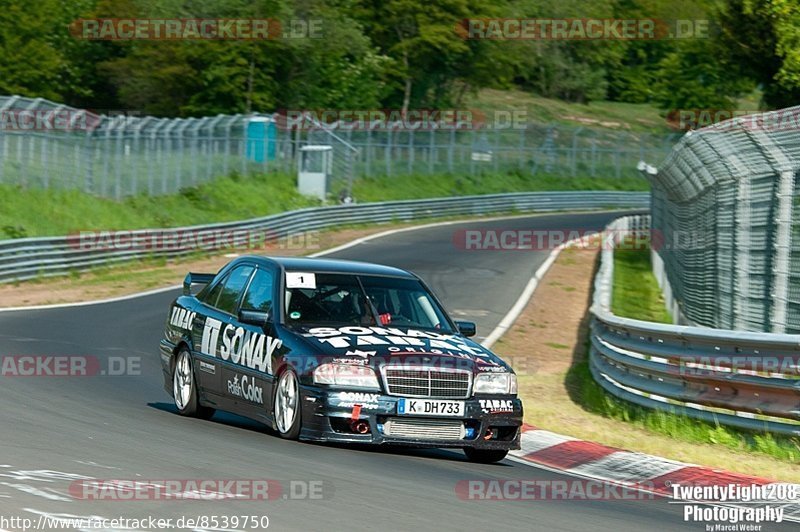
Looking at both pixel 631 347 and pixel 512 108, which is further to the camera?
pixel 512 108

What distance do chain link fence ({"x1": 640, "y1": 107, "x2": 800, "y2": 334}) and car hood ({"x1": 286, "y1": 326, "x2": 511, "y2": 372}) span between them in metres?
3.31

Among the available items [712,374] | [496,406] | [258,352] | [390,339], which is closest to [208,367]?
[258,352]

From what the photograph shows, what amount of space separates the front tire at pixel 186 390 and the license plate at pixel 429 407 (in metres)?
2.51

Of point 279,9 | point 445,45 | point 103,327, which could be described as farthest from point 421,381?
point 445,45

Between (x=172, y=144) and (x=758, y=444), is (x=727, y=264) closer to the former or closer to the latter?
(x=758, y=444)

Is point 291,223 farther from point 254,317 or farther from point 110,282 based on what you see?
point 254,317

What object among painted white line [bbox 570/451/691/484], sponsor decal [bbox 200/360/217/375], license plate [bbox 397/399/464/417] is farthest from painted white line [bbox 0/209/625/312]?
painted white line [bbox 570/451/691/484]

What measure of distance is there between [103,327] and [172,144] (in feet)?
72.2

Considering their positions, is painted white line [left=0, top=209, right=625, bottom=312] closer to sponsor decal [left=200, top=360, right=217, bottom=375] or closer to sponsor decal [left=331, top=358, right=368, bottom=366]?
sponsor decal [left=200, top=360, right=217, bottom=375]

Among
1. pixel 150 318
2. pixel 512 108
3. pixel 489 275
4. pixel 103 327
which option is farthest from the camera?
pixel 512 108

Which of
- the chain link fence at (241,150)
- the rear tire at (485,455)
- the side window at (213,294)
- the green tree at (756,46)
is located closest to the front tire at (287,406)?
the rear tire at (485,455)

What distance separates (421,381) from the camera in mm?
10195

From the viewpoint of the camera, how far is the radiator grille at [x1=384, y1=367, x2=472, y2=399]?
10.1m

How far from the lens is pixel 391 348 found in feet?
34.0
